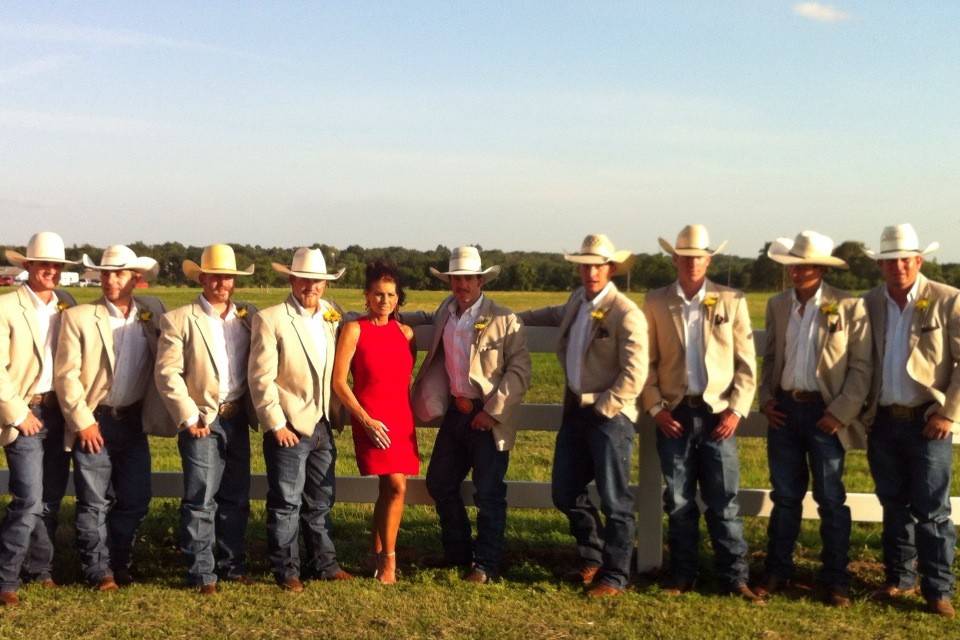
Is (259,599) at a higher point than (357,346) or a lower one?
lower

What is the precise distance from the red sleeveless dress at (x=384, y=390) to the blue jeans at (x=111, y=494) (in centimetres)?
140

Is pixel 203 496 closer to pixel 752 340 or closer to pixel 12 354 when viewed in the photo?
pixel 12 354

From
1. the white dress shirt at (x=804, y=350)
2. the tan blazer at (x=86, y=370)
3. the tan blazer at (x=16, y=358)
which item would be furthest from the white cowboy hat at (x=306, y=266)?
the white dress shirt at (x=804, y=350)

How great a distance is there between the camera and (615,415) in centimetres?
641

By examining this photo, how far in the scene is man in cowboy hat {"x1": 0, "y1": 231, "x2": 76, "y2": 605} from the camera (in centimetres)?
628

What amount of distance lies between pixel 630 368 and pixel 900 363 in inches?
63.0

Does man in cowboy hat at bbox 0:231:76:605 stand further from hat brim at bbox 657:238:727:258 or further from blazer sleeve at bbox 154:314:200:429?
hat brim at bbox 657:238:727:258

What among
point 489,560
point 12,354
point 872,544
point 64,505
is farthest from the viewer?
point 64,505

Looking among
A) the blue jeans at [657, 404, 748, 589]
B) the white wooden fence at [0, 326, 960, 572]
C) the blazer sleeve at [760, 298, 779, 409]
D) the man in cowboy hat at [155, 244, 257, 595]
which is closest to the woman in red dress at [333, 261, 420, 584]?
the white wooden fence at [0, 326, 960, 572]

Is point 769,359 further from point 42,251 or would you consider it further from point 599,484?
point 42,251

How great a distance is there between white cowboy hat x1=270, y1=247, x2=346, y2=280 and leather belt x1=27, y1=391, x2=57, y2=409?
157cm

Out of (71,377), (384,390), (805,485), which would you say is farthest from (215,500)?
(805,485)

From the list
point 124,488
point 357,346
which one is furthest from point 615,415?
point 124,488

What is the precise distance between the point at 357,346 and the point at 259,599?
1663mm
